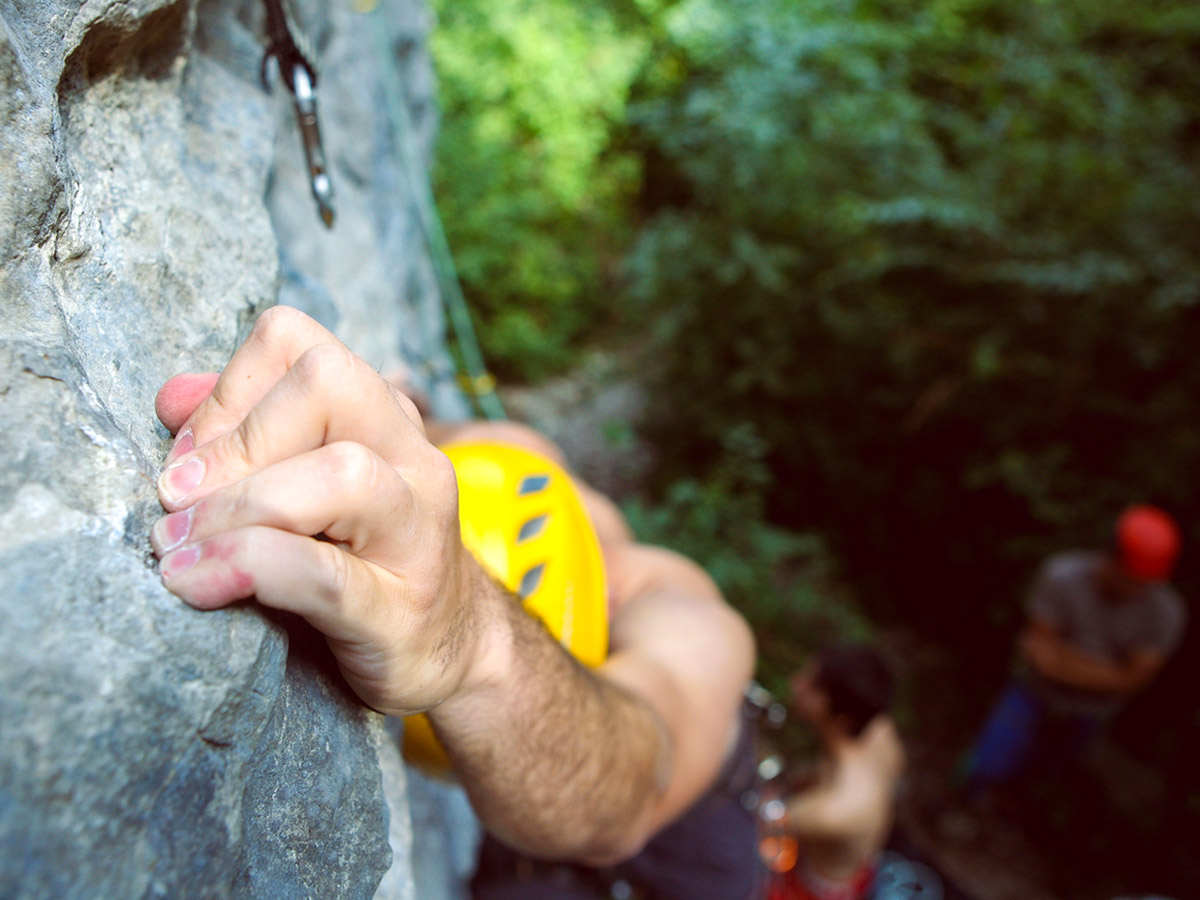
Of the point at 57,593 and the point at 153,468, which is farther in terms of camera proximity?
the point at 153,468

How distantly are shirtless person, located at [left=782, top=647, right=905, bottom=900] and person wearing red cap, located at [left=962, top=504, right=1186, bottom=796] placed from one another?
1438 mm

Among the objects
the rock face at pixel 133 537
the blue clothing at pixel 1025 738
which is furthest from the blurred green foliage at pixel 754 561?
the rock face at pixel 133 537

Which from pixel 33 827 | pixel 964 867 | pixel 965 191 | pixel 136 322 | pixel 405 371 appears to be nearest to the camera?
pixel 33 827

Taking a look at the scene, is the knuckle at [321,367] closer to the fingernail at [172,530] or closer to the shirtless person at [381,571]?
the shirtless person at [381,571]

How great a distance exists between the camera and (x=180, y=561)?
60 centimetres

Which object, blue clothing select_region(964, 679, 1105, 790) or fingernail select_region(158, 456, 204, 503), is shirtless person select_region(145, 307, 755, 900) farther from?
blue clothing select_region(964, 679, 1105, 790)

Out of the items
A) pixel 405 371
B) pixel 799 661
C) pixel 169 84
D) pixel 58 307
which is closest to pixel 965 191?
pixel 799 661

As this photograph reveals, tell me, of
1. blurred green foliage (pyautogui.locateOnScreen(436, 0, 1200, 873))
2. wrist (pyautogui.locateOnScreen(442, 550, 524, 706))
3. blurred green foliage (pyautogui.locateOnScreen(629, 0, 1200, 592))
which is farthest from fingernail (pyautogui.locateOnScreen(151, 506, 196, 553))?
blurred green foliage (pyautogui.locateOnScreen(629, 0, 1200, 592))

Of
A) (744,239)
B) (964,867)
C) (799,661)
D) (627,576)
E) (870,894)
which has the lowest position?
(964,867)

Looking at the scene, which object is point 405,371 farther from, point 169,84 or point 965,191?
point 965,191

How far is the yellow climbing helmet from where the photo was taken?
1.32m

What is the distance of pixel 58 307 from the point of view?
0.73 metres

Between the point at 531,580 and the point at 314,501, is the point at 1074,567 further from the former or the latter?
the point at 314,501

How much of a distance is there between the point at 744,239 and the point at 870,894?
4.01 m
